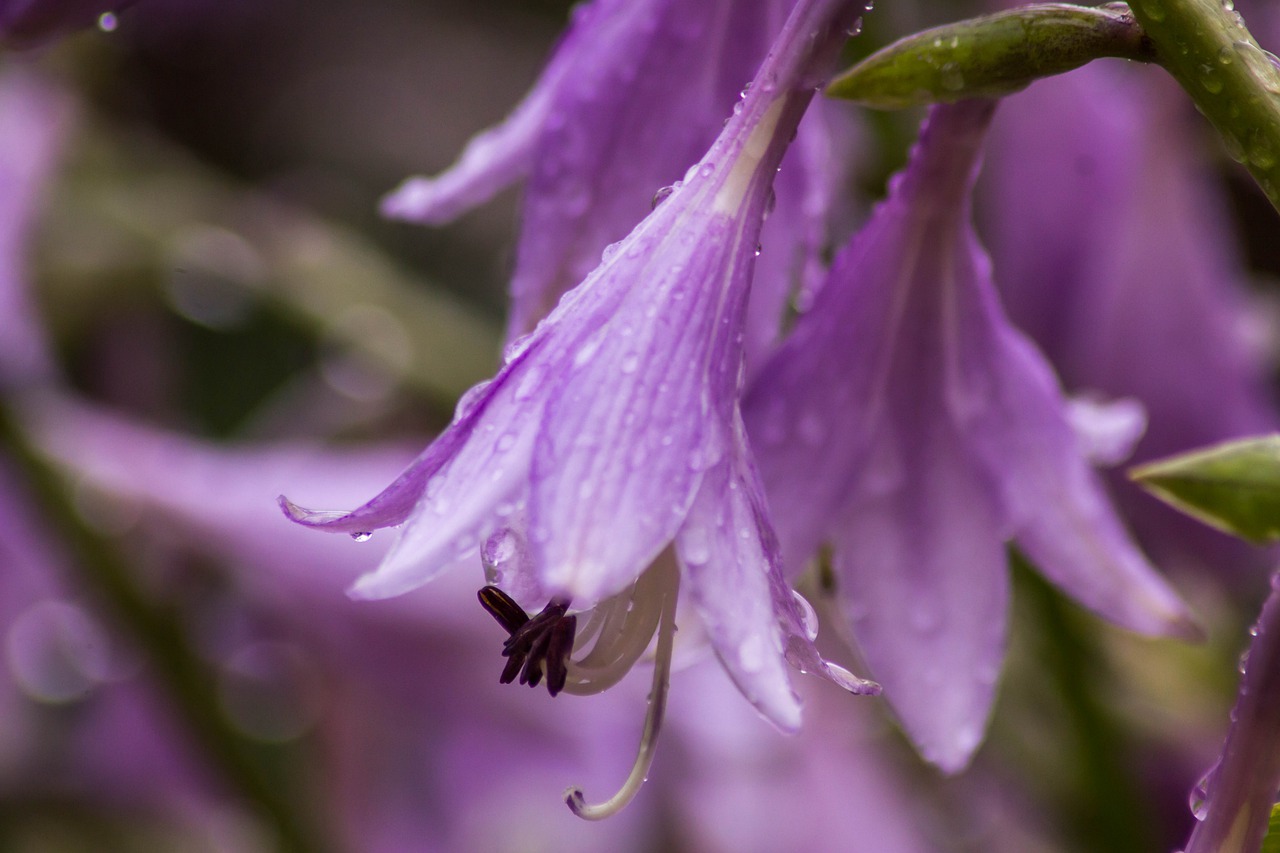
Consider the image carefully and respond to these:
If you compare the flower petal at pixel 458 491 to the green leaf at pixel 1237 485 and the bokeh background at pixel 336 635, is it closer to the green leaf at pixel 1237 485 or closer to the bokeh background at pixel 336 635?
the green leaf at pixel 1237 485

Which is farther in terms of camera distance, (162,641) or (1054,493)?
(162,641)

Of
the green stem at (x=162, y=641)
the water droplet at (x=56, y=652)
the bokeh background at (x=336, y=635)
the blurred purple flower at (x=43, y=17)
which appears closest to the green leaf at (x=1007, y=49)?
the blurred purple flower at (x=43, y=17)

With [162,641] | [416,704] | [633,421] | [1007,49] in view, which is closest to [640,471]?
[633,421]

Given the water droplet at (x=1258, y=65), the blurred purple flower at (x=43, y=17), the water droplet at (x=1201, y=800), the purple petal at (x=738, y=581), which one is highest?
the blurred purple flower at (x=43, y=17)

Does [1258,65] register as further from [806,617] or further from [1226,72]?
[806,617]

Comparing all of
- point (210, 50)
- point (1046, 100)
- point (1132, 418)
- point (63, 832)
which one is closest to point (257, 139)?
point (210, 50)

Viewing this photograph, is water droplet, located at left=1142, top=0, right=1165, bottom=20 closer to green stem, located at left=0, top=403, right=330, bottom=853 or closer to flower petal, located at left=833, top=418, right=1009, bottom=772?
flower petal, located at left=833, top=418, right=1009, bottom=772

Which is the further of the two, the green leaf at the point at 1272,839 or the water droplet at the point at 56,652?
the water droplet at the point at 56,652

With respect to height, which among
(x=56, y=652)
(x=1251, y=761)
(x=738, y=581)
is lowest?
(x=56, y=652)
